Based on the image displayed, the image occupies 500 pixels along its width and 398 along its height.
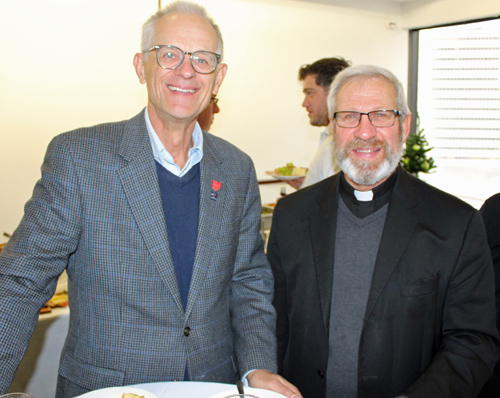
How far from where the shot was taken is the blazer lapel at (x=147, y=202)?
1.23m

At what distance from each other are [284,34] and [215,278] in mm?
4217

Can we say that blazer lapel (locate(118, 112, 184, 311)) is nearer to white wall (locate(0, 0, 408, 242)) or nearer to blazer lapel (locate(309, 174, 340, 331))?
blazer lapel (locate(309, 174, 340, 331))

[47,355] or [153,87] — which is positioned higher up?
[153,87]

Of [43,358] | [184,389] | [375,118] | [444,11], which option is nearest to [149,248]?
[184,389]

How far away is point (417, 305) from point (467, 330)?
0.51 ft

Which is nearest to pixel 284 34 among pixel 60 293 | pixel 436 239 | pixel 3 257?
pixel 60 293

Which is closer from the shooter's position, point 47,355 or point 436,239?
point 436,239

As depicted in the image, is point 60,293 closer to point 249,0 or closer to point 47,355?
point 47,355

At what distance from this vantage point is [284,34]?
4.98m

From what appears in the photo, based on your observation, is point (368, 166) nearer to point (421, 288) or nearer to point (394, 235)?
point (394, 235)

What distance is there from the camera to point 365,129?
156 cm

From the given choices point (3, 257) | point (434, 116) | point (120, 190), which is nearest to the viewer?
point (3, 257)

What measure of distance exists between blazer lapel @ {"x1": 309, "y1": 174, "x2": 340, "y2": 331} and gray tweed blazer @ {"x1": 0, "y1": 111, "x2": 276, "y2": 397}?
247 mm

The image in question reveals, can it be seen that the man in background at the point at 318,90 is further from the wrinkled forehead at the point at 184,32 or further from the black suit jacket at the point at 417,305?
the wrinkled forehead at the point at 184,32
